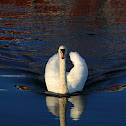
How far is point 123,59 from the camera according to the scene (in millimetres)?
16422

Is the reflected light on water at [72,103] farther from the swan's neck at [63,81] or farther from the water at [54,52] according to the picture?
the swan's neck at [63,81]

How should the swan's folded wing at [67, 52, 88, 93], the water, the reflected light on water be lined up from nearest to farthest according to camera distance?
the water → the reflected light on water → the swan's folded wing at [67, 52, 88, 93]

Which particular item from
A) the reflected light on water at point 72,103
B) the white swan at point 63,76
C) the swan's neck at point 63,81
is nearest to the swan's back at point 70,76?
the white swan at point 63,76

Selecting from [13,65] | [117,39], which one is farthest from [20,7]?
[13,65]

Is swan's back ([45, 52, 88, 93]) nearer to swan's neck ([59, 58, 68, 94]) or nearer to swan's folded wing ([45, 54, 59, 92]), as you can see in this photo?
swan's folded wing ([45, 54, 59, 92])

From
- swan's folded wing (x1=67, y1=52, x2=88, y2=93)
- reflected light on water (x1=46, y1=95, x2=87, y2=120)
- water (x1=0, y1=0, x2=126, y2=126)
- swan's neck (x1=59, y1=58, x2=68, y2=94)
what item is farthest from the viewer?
swan's folded wing (x1=67, y1=52, x2=88, y2=93)

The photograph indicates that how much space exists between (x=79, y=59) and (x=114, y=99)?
2498mm

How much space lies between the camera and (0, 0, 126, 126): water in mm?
10320

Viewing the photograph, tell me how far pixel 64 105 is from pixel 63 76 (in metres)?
1.08

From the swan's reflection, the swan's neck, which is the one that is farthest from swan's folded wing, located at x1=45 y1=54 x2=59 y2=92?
the swan's reflection

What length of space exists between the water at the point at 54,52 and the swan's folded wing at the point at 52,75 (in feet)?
1.70

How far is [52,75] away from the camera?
12789mm

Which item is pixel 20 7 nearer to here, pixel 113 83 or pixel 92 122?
pixel 113 83

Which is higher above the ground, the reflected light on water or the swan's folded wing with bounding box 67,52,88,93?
the swan's folded wing with bounding box 67,52,88,93
